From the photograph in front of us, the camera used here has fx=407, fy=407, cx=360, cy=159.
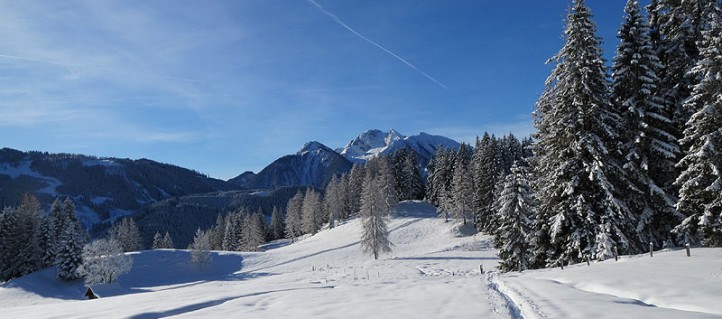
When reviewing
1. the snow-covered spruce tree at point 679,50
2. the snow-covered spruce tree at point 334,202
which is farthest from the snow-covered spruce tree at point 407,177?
the snow-covered spruce tree at point 679,50

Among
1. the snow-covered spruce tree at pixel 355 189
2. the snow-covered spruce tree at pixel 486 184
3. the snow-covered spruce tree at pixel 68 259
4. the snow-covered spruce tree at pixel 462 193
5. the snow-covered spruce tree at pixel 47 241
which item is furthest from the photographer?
the snow-covered spruce tree at pixel 355 189

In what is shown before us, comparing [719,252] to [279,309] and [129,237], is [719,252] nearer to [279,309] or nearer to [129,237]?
[279,309]

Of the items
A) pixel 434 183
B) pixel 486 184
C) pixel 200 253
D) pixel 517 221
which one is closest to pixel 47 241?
pixel 200 253

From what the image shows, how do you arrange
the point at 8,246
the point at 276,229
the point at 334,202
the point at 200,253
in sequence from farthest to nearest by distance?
the point at 276,229 < the point at 334,202 < the point at 200,253 < the point at 8,246

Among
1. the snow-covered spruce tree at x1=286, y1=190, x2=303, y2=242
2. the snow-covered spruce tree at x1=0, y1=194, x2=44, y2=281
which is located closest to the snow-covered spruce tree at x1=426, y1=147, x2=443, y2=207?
the snow-covered spruce tree at x1=286, y1=190, x2=303, y2=242

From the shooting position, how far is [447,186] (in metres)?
82.6

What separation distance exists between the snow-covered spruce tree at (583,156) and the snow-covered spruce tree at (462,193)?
45938mm

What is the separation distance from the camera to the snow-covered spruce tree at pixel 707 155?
19.1 meters

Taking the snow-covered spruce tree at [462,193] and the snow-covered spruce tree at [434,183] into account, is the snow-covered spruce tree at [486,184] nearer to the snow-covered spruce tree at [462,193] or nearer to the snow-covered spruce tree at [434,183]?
the snow-covered spruce tree at [462,193]

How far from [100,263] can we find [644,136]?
61133mm

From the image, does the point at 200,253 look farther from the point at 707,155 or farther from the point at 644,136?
the point at 707,155

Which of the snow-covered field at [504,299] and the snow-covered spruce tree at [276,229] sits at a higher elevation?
the snow-covered spruce tree at [276,229]

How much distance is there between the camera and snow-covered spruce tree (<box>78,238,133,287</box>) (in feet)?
173

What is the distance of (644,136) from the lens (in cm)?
2175
